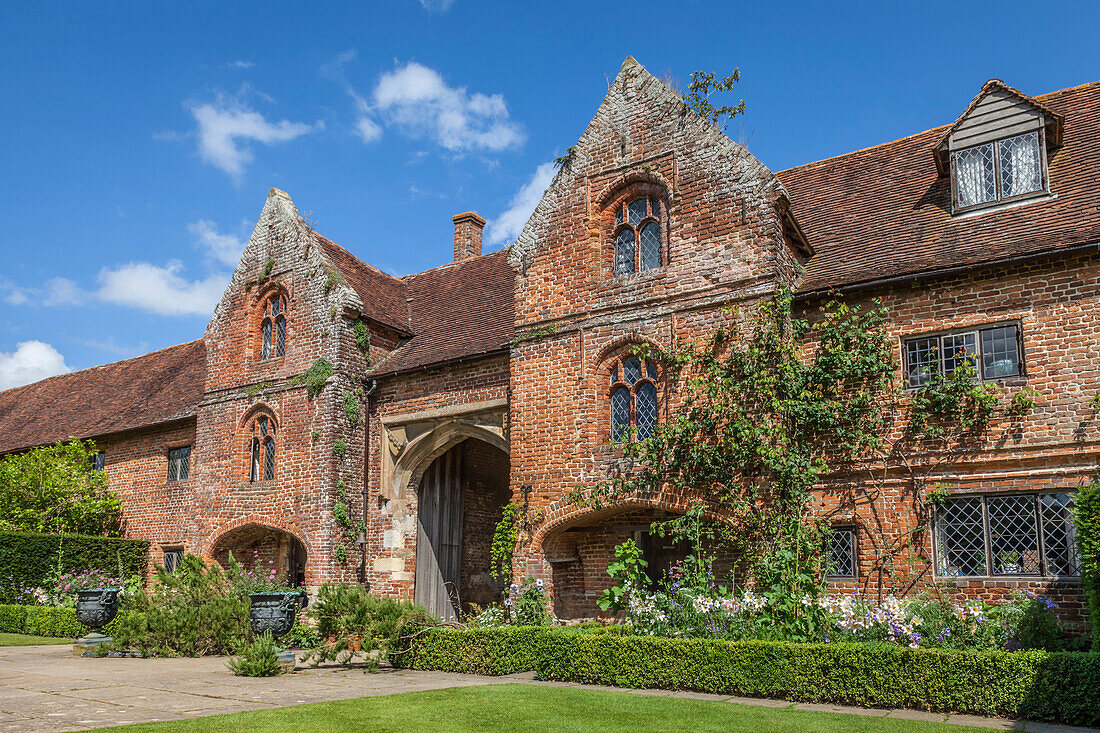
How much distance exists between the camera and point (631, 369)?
47.1 ft

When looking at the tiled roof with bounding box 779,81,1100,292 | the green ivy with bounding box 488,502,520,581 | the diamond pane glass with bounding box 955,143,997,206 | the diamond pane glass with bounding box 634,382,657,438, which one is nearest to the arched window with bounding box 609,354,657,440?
the diamond pane glass with bounding box 634,382,657,438

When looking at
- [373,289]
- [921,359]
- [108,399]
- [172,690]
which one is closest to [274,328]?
[373,289]

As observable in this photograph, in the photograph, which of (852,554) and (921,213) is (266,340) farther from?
(921,213)

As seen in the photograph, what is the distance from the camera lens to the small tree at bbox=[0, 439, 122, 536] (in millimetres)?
21938

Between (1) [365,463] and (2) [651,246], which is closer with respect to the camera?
(2) [651,246]

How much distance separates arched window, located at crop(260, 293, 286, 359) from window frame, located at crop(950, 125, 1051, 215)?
13660 mm

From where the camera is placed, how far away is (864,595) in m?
12.1

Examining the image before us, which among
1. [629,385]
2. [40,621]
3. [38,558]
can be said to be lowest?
[40,621]

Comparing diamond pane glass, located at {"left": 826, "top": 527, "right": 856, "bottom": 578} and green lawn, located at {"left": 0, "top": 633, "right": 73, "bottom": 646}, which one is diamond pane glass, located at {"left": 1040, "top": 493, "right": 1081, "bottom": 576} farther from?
green lawn, located at {"left": 0, "top": 633, "right": 73, "bottom": 646}

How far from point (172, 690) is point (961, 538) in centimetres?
974

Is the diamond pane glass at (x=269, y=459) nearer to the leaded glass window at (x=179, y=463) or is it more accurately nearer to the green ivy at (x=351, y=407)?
the green ivy at (x=351, y=407)

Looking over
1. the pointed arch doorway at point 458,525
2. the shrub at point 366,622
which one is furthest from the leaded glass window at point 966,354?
the pointed arch doorway at point 458,525

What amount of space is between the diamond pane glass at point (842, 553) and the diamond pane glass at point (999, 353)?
280 cm

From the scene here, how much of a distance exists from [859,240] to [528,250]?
5.51 meters
